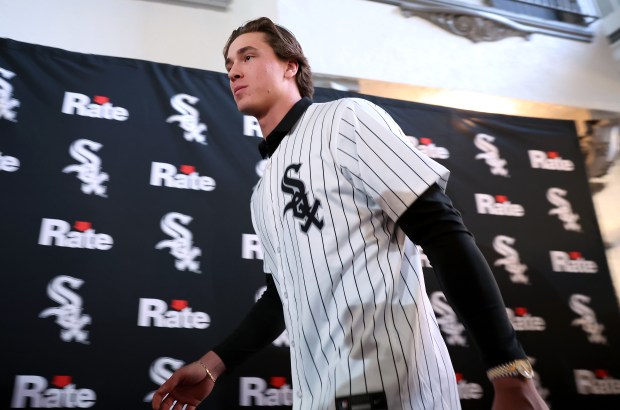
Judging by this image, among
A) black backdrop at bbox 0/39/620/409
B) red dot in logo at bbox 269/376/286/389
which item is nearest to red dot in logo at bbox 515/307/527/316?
black backdrop at bbox 0/39/620/409

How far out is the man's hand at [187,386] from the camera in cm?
110

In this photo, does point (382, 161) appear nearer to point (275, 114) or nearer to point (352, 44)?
point (275, 114)

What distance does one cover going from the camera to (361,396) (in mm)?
784

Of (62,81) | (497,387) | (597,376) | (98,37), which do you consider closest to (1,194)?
(62,81)

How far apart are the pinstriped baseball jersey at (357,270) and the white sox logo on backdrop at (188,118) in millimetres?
1339

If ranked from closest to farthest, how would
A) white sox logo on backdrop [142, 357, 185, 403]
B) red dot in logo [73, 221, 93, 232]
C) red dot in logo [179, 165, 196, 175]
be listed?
white sox logo on backdrop [142, 357, 185, 403], red dot in logo [73, 221, 93, 232], red dot in logo [179, 165, 196, 175]

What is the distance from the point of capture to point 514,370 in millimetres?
666

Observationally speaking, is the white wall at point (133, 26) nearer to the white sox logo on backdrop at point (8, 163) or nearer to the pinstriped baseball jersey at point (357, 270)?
the white sox logo on backdrop at point (8, 163)

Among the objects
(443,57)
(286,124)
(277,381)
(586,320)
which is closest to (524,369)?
(286,124)

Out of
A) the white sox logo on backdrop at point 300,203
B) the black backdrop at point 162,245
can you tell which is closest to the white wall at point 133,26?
the black backdrop at point 162,245

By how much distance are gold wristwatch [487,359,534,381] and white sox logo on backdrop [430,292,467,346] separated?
1688 mm

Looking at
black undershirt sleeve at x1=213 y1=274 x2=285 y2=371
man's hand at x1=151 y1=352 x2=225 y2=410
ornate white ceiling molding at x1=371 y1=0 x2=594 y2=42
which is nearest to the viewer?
man's hand at x1=151 y1=352 x2=225 y2=410

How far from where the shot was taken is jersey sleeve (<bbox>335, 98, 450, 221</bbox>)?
80 cm

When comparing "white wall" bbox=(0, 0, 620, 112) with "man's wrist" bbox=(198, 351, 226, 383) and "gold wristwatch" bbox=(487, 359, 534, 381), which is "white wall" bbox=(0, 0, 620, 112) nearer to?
"man's wrist" bbox=(198, 351, 226, 383)
